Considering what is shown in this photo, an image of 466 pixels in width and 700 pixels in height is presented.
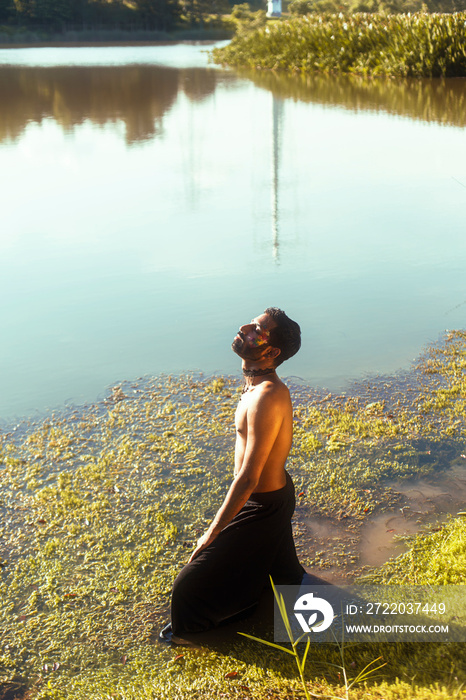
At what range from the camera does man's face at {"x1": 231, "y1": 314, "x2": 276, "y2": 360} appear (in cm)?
288

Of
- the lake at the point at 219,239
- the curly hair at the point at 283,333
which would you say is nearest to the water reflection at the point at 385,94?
the lake at the point at 219,239

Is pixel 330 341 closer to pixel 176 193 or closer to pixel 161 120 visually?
pixel 176 193

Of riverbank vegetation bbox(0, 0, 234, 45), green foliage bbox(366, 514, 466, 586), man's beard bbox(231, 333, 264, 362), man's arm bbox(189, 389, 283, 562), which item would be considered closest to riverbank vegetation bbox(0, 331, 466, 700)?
green foliage bbox(366, 514, 466, 586)

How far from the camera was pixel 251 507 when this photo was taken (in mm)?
2977

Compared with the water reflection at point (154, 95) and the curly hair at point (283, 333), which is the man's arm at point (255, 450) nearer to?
the curly hair at point (283, 333)

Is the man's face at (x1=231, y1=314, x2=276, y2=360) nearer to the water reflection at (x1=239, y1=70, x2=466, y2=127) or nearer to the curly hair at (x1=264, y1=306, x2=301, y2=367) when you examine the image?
the curly hair at (x1=264, y1=306, x2=301, y2=367)

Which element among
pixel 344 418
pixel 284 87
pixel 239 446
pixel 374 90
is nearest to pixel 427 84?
pixel 374 90

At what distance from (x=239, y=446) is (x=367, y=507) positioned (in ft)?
4.11

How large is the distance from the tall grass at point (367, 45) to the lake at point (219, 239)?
14.9 ft

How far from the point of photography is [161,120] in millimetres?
17266

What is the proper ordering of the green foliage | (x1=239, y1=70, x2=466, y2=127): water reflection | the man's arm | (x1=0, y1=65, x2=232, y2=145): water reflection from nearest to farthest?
the man's arm
the green foliage
(x1=239, y1=70, x2=466, y2=127): water reflection
(x1=0, y1=65, x2=232, y2=145): water reflection

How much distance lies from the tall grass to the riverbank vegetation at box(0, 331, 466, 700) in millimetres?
18734

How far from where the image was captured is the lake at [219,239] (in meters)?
6.04

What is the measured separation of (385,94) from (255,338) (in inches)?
749
